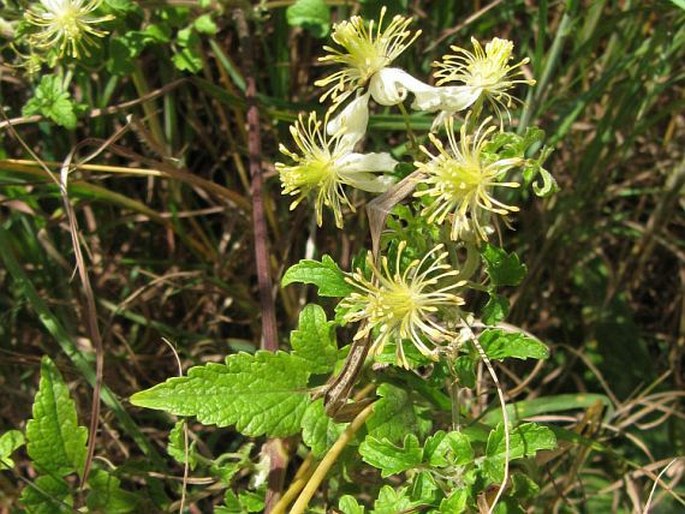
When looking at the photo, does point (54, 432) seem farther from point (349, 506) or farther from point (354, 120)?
point (354, 120)

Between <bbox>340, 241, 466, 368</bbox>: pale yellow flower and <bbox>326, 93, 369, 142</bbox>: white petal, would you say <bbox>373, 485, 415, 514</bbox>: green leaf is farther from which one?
<bbox>326, 93, 369, 142</bbox>: white petal

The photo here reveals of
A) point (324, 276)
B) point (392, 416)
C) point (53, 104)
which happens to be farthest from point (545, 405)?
point (53, 104)

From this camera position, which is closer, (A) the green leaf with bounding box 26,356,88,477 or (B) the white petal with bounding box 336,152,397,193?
(B) the white petal with bounding box 336,152,397,193

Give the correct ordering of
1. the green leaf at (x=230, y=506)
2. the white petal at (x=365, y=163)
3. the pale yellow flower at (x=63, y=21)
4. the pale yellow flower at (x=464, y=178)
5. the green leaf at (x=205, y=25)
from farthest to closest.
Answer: the green leaf at (x=205, y=25) → the pale yellow flower at (x=63, y=21) → the green leaf at (x=230, y=506) → the white petal at (x=365, y=163) → the pale yellow flower at (x=464, y=178)

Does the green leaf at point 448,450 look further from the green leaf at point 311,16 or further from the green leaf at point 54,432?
the green leaf at point 311,16

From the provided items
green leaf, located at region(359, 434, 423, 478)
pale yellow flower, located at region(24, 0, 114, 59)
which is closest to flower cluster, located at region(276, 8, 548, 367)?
green leaf, located at region(359, 434, 423, 478)

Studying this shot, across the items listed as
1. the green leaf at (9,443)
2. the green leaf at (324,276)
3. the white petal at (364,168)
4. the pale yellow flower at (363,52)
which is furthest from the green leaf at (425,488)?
the green leaf at (9,443)

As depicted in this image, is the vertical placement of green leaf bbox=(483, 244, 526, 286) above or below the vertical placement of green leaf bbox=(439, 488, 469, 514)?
above

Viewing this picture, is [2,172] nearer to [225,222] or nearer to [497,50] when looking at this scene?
[225,222]
